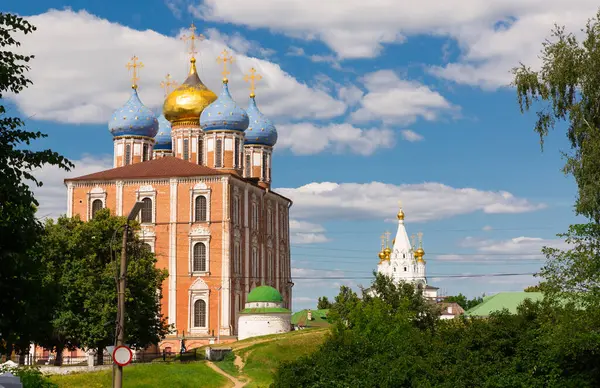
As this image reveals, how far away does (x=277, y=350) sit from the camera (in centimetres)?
4900

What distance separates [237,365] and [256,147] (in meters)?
30.2

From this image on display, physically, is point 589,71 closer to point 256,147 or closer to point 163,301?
point 163,301

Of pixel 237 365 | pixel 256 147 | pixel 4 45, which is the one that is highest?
pixel 256 147

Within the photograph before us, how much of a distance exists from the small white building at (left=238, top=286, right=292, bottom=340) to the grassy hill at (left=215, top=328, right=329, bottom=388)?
327 cm

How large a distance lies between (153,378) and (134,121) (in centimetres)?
3372

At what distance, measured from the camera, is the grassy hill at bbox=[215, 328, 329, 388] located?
146 feet

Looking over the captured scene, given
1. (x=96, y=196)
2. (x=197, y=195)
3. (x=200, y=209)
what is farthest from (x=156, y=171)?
(x=96, y=196)

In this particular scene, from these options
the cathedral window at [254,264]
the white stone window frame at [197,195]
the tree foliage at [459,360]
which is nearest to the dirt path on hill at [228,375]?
the tree foliage at [459,360]

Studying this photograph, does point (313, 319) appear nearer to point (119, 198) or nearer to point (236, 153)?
point (236, 153)

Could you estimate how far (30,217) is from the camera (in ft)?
55.8

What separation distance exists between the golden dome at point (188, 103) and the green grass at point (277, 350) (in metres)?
24.2

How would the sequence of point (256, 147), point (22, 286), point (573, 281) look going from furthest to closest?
point (256, 147) → point (573, 281) → point (22, 286)

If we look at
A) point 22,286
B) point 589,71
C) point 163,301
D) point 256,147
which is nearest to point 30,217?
point 22,286

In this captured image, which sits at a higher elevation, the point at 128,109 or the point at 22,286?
the point at 128,109
